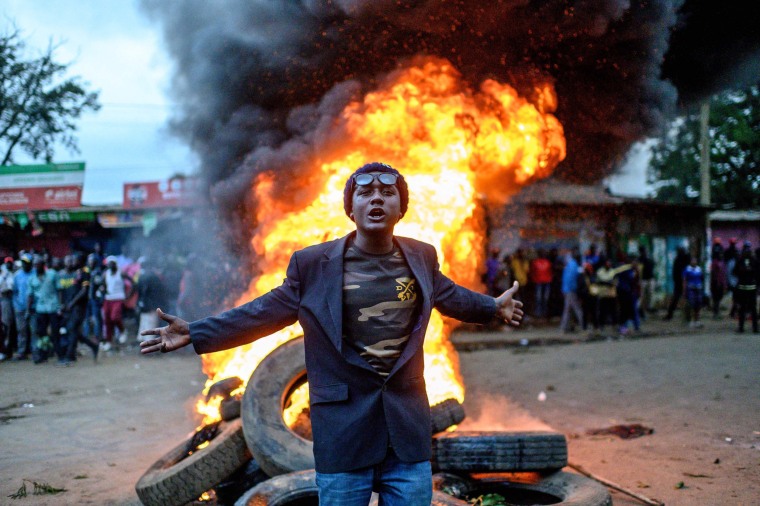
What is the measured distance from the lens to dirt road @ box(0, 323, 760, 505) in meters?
5.42

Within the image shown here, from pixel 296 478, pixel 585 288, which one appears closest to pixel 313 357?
pixel 296 478

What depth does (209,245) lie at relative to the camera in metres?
13.3

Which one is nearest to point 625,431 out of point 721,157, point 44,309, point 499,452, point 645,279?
point 499,452

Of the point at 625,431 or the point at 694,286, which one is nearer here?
the point at 625,431

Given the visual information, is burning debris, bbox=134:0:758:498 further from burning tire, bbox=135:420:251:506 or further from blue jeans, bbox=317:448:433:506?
blue jeans, bbox=317:448:433:506

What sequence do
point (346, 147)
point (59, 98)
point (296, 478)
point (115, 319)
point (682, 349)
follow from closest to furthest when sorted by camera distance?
point (296, 478), point (346, 147), point (682, 349), point (115, 319), point (59, 98)

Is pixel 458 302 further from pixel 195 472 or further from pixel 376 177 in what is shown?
pixel 195 472

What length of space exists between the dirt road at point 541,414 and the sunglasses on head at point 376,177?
352cm

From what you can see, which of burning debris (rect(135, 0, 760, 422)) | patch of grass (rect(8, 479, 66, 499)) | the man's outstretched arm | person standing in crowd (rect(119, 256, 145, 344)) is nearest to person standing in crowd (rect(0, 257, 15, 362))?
person standing in crowd (rect(119, 256, 145, 344))

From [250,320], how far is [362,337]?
0.50 m

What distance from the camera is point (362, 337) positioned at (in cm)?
269

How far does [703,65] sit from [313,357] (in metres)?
7.88

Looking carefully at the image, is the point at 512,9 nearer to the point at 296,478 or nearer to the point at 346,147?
the point at 346,147

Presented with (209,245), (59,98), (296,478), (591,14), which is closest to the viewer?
(296,478)
